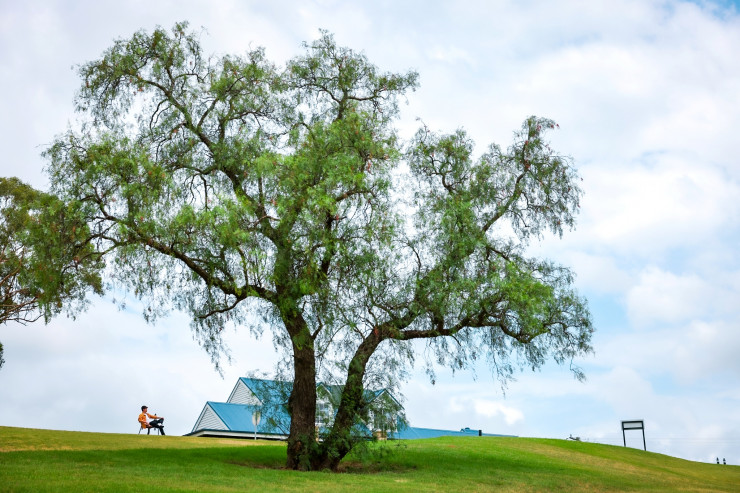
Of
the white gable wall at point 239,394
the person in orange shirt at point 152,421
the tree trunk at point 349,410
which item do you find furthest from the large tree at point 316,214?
the white gable wall at point 239,394

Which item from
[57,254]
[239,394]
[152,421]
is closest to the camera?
[57,254]

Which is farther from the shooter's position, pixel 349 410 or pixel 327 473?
pixel 349 410

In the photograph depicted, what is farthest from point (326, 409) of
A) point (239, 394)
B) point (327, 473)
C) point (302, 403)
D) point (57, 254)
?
point (239, 394)

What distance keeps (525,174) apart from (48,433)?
21.1 metres

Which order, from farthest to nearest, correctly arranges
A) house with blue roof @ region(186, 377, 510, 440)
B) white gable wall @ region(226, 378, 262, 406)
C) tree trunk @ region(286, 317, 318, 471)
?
white gable wall @ region(226, 378, 262, 406) < tree trunk @ region(286, 317, 318, 471) < house with blue roof @ region(186, 377, 510, 440)

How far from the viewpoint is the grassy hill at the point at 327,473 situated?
15810mm

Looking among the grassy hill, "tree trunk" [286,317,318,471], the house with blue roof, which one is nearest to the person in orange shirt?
the grassy hill

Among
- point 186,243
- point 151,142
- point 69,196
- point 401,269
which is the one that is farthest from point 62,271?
point 401,269

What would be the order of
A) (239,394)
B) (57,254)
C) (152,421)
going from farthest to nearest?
(239,394) < (152,421) < (57,254)

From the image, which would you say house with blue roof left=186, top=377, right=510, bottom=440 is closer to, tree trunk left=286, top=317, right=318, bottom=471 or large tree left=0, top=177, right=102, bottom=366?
tree trunk left=286, top=317, right=318, bottom=471

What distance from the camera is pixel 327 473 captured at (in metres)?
19.7

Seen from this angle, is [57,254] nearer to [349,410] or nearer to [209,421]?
[349,410]

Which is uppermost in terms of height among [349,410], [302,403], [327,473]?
[302,403]

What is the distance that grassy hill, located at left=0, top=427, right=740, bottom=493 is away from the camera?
51.9ft
